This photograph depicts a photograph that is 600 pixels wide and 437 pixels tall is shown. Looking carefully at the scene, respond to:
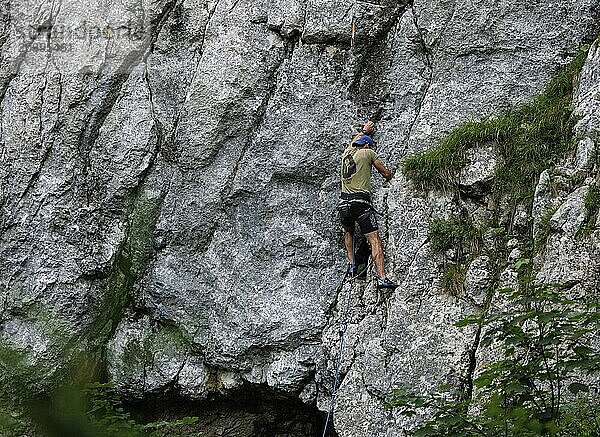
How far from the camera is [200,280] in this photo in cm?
1083

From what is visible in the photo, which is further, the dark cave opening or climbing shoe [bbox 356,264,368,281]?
the dark cave opening

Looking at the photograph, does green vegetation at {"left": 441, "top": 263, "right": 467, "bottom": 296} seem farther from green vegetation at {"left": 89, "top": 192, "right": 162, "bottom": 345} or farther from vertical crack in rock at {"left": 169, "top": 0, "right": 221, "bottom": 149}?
green vegetation at {"left": 89, "top": 192, "right": 162, "bottom": 345}

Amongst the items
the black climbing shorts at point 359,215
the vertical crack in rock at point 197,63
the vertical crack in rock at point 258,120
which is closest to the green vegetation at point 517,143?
the black climbing shorts at point 359,215

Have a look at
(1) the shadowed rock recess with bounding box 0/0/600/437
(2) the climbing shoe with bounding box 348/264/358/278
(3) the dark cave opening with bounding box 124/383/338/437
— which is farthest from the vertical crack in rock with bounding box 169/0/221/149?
(3) the dark cave opening with bounding box 124/383/338/437

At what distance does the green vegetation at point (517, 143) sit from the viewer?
891 centimetres

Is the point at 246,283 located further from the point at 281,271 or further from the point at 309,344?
the point at 309,344

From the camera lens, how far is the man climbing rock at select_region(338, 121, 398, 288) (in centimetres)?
961

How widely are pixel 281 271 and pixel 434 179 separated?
2.76 m

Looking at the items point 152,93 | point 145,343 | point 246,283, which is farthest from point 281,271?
point 145,343

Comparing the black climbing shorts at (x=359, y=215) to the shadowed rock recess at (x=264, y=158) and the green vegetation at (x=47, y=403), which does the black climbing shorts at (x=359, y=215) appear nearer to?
the shadowed rock recess at (x=264, y=158)

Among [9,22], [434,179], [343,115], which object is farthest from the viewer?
[9,22]

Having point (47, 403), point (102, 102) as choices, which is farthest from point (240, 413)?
point (47, 403)

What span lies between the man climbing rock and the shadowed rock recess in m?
0.22

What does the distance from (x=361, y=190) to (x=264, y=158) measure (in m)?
1.96
